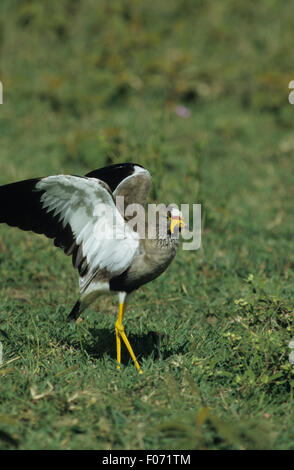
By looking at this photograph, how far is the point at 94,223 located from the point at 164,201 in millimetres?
2007

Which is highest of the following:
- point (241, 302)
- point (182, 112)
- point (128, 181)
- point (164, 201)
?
point (182, 112)

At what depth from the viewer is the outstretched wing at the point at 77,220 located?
3.54 m

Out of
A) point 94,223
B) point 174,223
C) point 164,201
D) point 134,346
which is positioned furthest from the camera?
point 164,201

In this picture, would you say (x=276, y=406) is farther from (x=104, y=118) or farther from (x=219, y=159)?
(x=104, y=118)

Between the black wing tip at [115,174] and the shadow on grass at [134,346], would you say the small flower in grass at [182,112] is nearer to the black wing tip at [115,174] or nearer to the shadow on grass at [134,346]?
the black wing tip at [115,174]

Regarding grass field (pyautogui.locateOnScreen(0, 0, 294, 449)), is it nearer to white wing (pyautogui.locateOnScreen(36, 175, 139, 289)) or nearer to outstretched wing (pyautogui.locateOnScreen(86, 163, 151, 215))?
white wing (pyautogui.locateOnScreen(36, 175, 139, 289))

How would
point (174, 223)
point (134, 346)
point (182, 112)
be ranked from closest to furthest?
point (174, 223), point (134, 346), point (182, 112)

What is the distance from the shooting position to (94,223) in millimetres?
3680

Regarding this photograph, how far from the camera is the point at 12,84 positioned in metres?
8.22

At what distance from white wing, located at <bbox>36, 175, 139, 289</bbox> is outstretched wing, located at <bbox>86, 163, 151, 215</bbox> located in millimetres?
385

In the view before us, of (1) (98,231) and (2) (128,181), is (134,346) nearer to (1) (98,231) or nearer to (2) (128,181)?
(1) (98,231)

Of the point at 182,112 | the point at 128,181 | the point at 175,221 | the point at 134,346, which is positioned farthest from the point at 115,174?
the point at 182,112

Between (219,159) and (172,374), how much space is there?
13.9 feet

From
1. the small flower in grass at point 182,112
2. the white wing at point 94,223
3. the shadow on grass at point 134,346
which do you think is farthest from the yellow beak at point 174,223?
the small flower in grass at point 182,112
